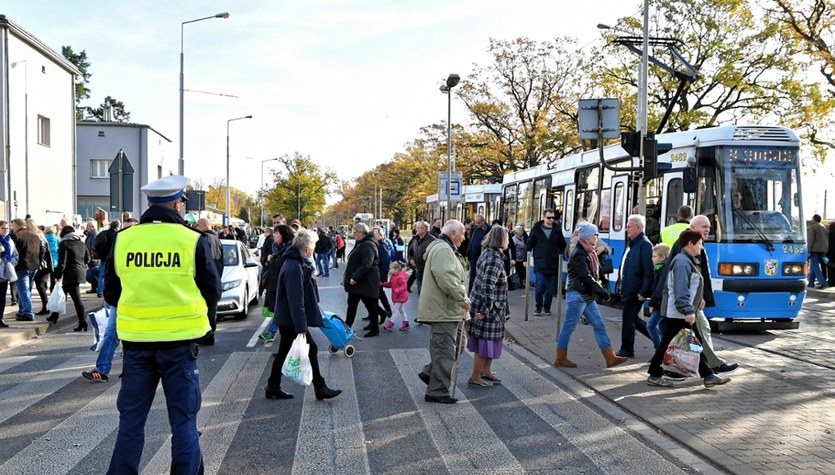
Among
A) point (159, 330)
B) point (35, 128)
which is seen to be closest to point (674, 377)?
point (159, 330)

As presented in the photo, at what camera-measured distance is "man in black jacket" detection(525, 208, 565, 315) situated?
13.0m

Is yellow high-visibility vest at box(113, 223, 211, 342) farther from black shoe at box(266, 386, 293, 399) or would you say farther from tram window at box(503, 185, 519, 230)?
tram window at box(503, 185, 519, 230)

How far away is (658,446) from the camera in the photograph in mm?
5551

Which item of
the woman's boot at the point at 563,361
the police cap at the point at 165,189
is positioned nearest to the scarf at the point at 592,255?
the woman's boot at the point at 563,361

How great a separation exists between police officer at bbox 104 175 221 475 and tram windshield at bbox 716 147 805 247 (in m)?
9.21

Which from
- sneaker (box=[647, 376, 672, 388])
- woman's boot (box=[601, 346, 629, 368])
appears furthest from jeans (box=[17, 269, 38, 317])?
sneaker (box=[647, 376, 672, 388])

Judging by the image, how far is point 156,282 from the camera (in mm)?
4004

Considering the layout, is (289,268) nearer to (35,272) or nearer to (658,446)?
(658,446)

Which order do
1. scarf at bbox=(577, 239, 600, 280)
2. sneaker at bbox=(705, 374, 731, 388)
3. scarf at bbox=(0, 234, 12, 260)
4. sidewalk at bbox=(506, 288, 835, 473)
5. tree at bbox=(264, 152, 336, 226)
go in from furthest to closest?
1. tree at bbox=(264, 152, 336, 226)
2. scarf at bbox=(0, 234, 12, 260)
3. scarf at bbox=(577, 239, 600, 280)
4. sneaker at bbox=(705, 374, 731, 388)
5. sidewalk at bbox=(506, 288, 835, 473)

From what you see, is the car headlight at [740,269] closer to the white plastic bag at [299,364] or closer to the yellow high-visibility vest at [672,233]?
the yellow high-visibility vest at [672,233]

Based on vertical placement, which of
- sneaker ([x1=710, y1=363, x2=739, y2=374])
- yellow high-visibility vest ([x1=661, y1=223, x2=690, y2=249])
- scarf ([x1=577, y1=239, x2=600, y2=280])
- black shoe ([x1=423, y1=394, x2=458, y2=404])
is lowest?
black shoe ([x1=423, y1=394, x2=458, y2=404])

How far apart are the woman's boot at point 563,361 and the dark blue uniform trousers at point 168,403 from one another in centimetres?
529

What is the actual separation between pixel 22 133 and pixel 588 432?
26.1m

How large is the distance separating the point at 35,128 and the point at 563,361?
83.8 feet
